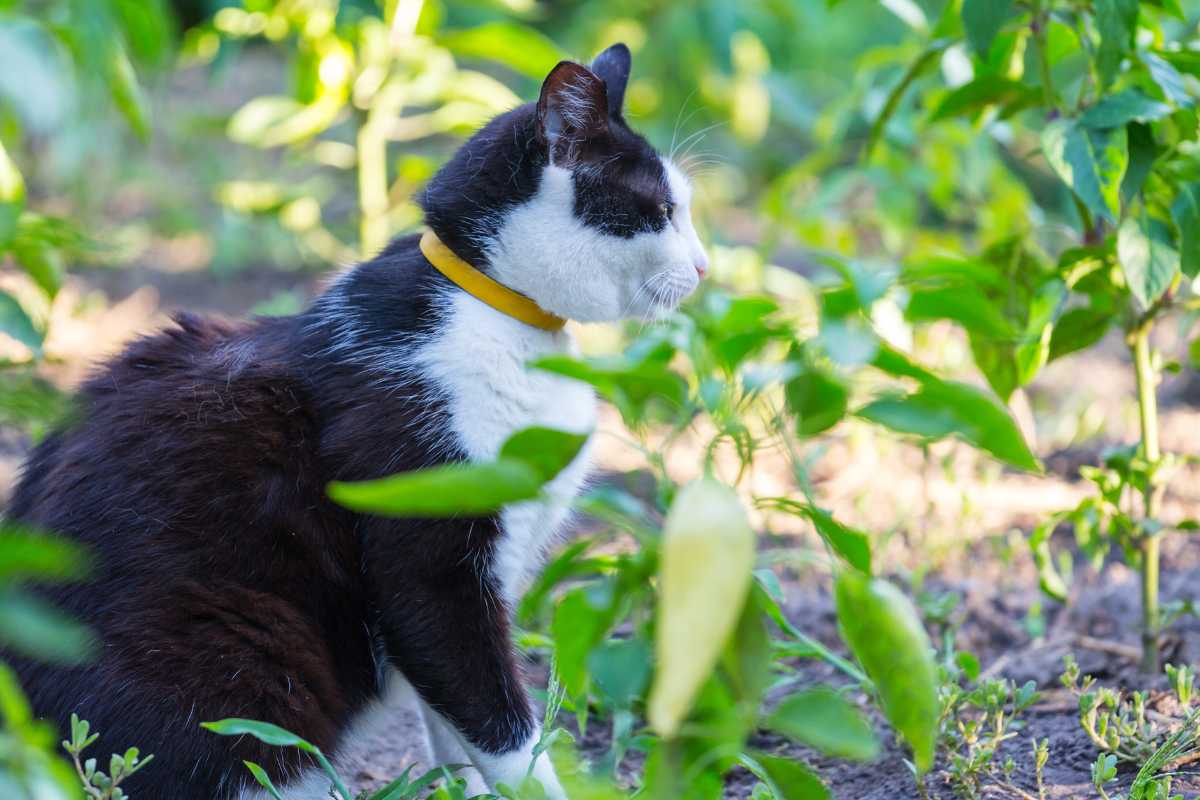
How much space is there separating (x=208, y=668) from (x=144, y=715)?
0.08m

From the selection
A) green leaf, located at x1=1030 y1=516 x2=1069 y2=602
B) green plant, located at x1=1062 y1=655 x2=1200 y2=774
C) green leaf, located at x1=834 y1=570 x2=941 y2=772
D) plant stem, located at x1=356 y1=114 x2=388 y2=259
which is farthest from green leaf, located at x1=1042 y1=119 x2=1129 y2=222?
plant stem, located at x1=356 y1=114 x2=388 y2=259

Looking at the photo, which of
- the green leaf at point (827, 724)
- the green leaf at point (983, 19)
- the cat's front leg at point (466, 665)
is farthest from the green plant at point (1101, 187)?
the cat's front leg at point (466, 665)

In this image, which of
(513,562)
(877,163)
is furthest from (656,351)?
(877,163)

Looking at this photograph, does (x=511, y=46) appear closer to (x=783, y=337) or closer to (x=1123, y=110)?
(x=1123, y=110)

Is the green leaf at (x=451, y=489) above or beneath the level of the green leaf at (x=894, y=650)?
above

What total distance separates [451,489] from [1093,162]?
3.40 feet

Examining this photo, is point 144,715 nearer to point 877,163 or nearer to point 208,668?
point 208,668

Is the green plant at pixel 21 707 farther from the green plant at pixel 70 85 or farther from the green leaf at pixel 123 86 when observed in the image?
the green leaf at pixel 123 86

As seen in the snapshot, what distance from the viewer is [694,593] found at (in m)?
0.79

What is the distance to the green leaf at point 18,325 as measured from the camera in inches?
65.1

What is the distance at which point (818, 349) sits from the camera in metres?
1.01

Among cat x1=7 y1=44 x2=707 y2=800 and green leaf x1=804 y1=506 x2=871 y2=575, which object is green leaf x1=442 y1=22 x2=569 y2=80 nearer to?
cat x1=7 y1=44 x2=707 y2=800

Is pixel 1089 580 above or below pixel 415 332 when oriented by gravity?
below

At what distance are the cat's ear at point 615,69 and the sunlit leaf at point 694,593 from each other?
44.1 inches
